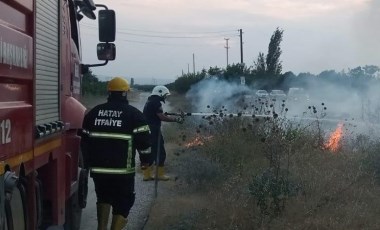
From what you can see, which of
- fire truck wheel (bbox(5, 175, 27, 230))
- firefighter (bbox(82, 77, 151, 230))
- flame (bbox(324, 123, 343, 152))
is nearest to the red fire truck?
fire truck wheel (bbox(5, 175, 27, 230))

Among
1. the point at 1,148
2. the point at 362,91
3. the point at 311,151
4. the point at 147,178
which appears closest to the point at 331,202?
the point at 311,151

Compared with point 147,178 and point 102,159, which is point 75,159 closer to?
point 102,159

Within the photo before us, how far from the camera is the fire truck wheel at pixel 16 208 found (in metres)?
3.76

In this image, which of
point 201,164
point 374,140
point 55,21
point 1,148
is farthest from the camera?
point 374,140

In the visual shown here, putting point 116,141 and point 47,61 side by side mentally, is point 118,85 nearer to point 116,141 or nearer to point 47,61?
point 116,141

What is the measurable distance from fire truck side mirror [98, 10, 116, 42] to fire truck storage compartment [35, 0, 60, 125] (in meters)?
1.70

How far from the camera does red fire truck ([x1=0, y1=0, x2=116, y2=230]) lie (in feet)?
12.1

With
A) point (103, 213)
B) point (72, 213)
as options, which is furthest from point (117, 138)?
point (72, 213)

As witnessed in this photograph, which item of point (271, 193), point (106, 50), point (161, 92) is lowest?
point (271, 193)

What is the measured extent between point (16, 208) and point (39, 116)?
853 mm

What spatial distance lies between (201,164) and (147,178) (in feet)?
8.11

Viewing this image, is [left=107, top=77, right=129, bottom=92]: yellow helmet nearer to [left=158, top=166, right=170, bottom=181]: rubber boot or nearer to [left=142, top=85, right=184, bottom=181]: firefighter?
[left=142, top=85, right=184, bottom=181]: firefighter

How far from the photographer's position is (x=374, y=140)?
10.1 meters

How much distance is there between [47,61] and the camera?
16.8 feet
